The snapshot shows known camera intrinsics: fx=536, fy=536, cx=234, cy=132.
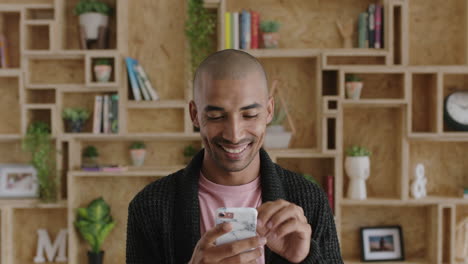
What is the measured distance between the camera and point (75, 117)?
3.26m

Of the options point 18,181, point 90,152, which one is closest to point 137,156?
point 90,152

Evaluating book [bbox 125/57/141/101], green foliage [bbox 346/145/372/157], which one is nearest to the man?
green foliage [bbox 346/145/372/157]

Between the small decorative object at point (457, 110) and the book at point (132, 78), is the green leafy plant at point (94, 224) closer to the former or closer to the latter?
the book at point (132, 78)

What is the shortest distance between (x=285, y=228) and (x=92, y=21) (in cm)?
248

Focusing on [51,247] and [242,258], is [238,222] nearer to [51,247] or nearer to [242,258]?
[242,258]

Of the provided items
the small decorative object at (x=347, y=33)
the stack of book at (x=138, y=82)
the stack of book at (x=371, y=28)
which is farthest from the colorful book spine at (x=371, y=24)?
the stack of book at (x=138, y=82)

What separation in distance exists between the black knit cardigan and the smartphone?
0.16m

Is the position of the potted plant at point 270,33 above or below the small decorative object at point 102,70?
above

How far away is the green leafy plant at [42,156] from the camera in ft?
10.6

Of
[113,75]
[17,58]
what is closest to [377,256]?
[113,75]

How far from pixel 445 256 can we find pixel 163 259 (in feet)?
8.14

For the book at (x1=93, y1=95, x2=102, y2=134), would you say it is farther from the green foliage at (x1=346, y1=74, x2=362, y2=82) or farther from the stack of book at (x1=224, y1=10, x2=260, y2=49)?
the green foliage at (x1=346, y1=74, x2=362, y2=82)

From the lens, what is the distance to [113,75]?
11.3 feet

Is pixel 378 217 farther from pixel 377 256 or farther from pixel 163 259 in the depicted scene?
pixel 163 259
